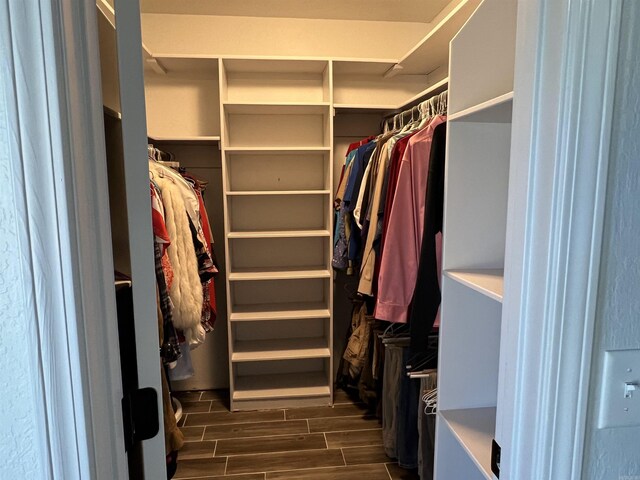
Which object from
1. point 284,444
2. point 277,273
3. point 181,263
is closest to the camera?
point 181,263

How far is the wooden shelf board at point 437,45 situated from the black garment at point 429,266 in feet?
2.21

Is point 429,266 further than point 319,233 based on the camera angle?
No

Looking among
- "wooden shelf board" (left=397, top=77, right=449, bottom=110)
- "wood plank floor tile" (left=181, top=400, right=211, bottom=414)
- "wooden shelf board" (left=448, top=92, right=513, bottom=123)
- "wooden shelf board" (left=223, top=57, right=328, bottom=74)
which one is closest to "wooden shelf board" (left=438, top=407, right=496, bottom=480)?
"wooden shelf board" (left=448, top=92, right=513, bottom=123)

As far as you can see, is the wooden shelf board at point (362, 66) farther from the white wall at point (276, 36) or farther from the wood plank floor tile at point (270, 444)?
the wood plank floor tile at point (270, 444)

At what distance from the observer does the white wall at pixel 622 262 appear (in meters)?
0.59

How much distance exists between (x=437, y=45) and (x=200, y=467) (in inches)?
102

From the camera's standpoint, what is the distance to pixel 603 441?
0.66m

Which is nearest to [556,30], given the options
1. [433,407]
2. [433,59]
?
[433,407]

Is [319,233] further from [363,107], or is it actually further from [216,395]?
[216,395]

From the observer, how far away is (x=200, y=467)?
7.44 ft

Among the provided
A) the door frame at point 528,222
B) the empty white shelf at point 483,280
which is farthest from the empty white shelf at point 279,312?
the door frame at point 528,222

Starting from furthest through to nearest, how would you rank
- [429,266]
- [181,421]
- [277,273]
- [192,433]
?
[277,273]
[181,421]
[192,433]
[429,266]

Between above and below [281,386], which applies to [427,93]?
above

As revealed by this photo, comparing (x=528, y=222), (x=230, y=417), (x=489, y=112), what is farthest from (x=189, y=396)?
(x=528, y=222)
